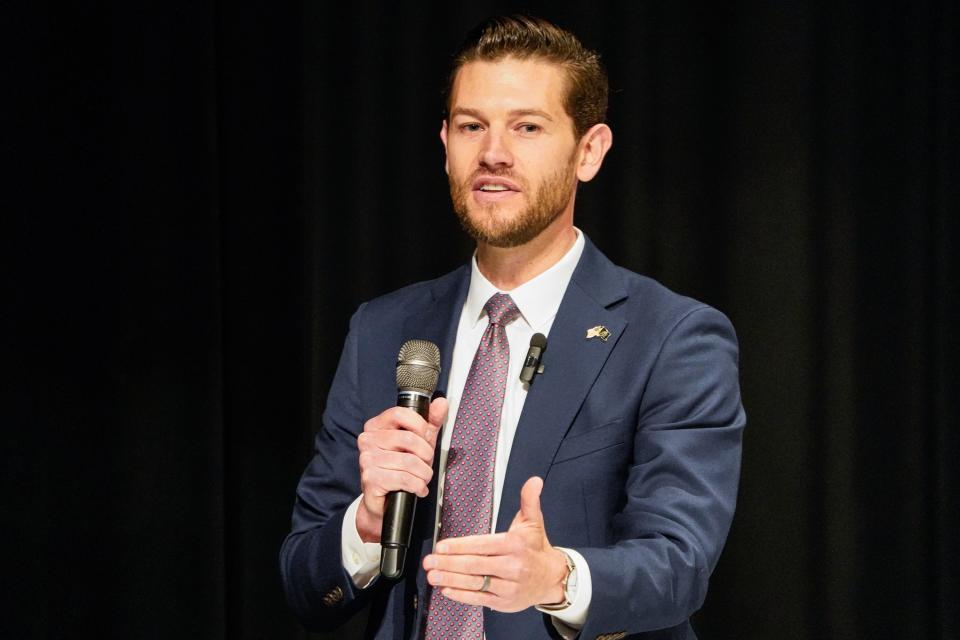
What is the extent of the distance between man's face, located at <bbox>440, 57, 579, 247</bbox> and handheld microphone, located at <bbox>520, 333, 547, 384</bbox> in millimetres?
190

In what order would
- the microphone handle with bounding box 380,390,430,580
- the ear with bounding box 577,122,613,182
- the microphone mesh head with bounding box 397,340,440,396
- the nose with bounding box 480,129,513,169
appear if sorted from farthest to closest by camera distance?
the ear with bounding box 577,122,613,182 < the nose with bounding box 480,129,513,169 < the microphone mesh head with bounding box 397,340,440,396 < the microphone handle with bounding box 380,390,430,580

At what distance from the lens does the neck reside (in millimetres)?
1916

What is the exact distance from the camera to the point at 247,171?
125 inches

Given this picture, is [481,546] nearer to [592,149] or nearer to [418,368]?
[418,368]

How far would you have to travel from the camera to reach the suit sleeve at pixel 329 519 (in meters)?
1.77

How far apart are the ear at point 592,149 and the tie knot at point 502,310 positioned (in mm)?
279

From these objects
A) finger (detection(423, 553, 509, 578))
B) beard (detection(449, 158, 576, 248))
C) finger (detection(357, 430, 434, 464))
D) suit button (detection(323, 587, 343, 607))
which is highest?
beard (detection(449, 158, 576, 248))

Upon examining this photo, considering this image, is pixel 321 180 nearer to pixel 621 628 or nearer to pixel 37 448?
pixel 37 448

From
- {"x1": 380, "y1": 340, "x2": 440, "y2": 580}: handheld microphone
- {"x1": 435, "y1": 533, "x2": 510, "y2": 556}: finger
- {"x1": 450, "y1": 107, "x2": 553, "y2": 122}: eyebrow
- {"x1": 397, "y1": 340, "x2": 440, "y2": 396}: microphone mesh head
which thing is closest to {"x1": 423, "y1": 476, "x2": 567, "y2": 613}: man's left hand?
{"x1": 435, "y1": 533, "x2": 510, "y2": 556}: finger

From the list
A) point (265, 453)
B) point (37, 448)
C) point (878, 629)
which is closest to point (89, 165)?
point (37, 448)

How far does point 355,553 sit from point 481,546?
0.46 m

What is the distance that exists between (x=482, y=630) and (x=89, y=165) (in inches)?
71.6

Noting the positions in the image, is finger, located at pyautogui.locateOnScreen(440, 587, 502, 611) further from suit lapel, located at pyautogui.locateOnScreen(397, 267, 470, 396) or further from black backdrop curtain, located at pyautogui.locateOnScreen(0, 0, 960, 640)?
black backdrop curtain, located at pyautogui.locateOnScreen(0, 0, 960, 640)

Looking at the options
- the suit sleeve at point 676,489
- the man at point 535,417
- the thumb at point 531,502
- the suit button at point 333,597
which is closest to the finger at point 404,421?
the man at point 535,417
